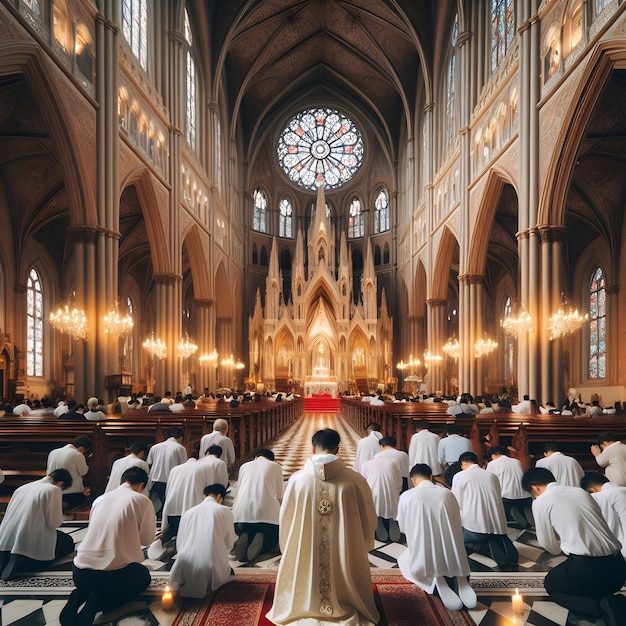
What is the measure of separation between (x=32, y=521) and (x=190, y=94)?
26.8 metres

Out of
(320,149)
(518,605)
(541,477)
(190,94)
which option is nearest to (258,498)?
(518,605)

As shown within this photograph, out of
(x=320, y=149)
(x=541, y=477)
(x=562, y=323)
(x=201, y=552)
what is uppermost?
(x=320, y=149)

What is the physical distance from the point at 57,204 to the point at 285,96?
84.8 ft

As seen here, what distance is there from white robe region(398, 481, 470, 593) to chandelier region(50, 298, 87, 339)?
1235 centimetres

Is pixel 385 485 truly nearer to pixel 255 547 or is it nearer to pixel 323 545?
pixel 255 547

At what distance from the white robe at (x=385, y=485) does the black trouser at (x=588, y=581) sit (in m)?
2.56

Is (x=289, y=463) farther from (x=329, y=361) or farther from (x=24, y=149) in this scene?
(x=329, y=361)

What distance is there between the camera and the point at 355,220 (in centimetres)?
4716

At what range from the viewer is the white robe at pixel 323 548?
13.8 feet

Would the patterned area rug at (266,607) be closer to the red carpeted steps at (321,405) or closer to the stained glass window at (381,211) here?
the red carpeted steps at (321,405)

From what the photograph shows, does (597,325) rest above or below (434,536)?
above

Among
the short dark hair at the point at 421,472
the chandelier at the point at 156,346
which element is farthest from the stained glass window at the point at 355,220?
the short dark hair at the point at 421,472

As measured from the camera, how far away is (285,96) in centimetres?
4338

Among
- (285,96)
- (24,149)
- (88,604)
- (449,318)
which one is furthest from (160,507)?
(285,96)
